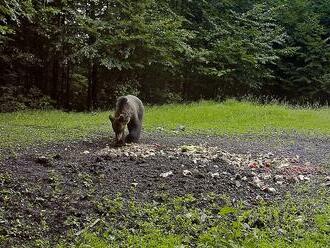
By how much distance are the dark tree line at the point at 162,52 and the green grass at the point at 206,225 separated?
406 inches

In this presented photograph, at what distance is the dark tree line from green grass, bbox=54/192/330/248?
33.8 ft

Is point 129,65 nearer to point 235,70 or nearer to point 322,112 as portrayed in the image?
point 235,70

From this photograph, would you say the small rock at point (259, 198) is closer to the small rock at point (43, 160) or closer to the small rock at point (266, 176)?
the small rock at point (266, 176)

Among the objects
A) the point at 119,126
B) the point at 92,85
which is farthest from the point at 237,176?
the point at 92,85

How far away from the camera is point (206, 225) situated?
4961mm

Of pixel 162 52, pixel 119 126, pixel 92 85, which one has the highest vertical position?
pixel 162 52

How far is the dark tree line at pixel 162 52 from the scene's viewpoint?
57.0 feet

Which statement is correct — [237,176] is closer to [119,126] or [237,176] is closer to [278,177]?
[278,177]

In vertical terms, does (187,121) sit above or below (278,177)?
below

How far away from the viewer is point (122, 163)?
7.07 m

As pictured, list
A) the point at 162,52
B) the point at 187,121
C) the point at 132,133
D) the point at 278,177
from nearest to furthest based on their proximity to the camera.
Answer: the point at 278,177 → the point at 132,133 → the point at 187,121 → the point at 162,52

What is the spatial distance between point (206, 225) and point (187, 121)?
31.3ft

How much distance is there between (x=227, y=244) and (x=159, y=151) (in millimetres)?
3764

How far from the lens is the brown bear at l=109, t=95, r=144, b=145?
8.52 m
